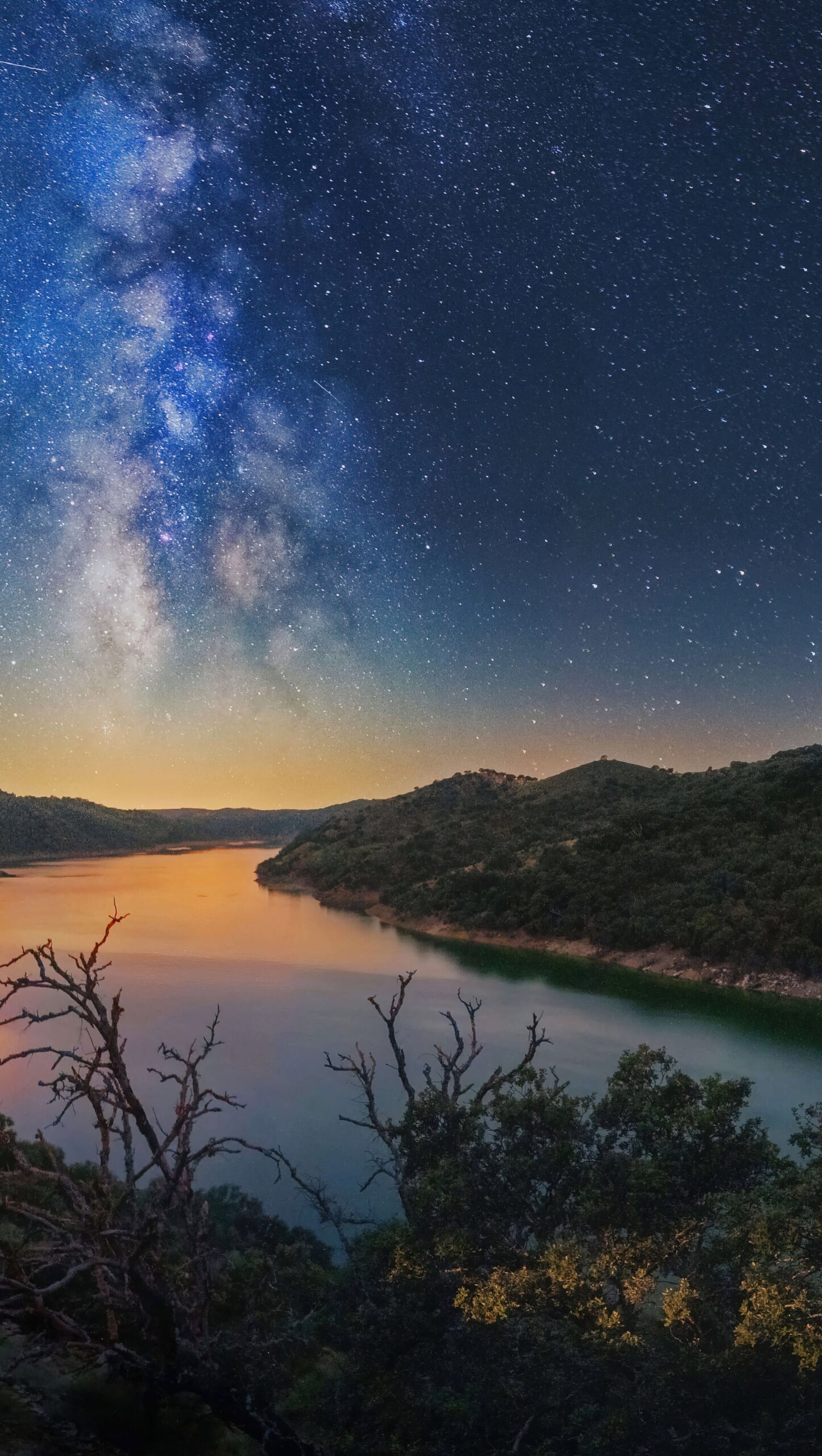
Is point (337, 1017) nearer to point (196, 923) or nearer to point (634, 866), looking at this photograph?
point (634, 866)

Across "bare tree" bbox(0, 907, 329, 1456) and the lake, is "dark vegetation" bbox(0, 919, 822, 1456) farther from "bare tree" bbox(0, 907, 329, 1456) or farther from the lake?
the lake

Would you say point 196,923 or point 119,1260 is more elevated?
point 119,1260

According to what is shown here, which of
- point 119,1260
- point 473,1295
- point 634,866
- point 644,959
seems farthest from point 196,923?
point 119,1260

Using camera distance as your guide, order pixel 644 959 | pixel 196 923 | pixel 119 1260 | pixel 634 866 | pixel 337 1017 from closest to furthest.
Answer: pixel 119 1260
pixel 337 1017
pixel 644 959
pixel 634 866
pixel 196 923

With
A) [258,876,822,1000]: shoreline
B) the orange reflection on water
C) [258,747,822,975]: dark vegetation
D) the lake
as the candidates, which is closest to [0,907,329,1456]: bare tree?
the lake

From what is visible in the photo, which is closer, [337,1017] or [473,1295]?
[473,1295]
